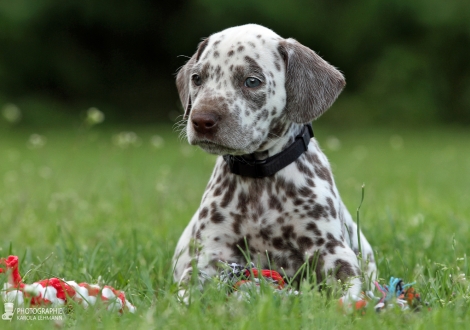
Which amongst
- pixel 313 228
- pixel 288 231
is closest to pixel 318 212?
pixel 313 228

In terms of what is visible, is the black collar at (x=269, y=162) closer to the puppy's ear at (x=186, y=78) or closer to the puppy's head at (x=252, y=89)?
the puppy's head at (x=252, y=89)

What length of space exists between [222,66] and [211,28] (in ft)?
63.1

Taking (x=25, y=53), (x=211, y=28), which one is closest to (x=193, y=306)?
(x=211, y=28)

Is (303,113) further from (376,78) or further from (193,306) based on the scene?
(376,78)

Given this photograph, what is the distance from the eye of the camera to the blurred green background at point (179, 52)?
22562 millimetres

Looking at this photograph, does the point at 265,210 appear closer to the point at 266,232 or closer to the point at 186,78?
the point at 266,232

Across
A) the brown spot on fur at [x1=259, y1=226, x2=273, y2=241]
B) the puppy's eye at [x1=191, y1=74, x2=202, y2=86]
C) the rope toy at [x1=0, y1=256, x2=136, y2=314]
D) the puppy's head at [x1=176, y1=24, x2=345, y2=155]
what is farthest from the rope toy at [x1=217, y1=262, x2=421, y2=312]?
the puppy's eye at [x1=191, y1=74, x2=202, y2=86]

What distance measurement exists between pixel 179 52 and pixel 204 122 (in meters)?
20.8

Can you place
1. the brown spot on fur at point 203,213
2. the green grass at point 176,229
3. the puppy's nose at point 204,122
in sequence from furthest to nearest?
1. the brown spot on fur at point 203,213
2. the puppy's nose at point 204,122
3. the green grass at point 176,229

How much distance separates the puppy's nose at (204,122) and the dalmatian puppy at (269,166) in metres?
0.07

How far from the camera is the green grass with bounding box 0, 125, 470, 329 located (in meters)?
3.12

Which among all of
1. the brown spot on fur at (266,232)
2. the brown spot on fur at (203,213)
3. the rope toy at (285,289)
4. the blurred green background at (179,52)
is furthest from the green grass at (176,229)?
the blurred green background at (179,52)

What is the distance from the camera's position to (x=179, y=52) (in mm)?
24109

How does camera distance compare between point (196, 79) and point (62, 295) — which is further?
point (196, 79)
